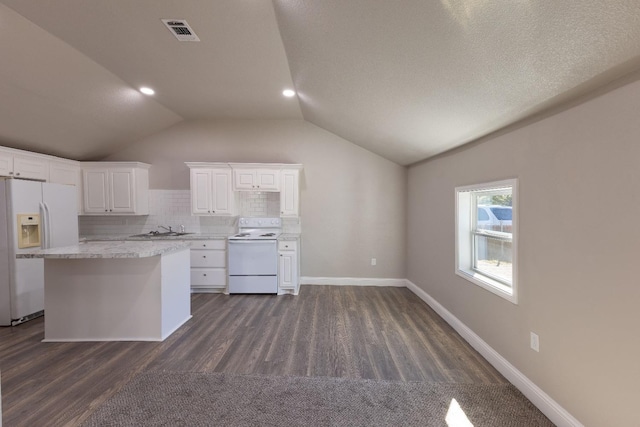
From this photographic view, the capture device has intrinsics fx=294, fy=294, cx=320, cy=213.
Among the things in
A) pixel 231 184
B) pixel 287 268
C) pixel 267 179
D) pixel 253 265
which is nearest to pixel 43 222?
pixel 231 184

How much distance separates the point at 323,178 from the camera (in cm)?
515

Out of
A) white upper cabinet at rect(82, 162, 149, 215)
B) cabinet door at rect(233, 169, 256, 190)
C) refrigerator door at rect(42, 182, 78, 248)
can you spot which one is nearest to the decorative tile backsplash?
white upper cabinet at rect(82, 162, 149, 215)

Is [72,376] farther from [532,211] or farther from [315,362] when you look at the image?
[532,211]

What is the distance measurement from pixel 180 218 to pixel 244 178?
4.80 ft

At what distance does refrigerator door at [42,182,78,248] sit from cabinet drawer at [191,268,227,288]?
1.69 meters

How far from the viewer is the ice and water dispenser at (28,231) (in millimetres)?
3463

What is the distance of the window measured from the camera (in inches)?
96.7

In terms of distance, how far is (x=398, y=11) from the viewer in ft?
5.47

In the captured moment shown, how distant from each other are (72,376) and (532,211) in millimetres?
3806

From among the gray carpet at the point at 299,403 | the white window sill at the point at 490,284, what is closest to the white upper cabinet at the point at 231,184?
the white window sill at the point at 490,284

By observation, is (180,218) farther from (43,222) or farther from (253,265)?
(43,222)

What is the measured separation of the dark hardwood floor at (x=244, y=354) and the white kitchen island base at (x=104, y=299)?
14 cm

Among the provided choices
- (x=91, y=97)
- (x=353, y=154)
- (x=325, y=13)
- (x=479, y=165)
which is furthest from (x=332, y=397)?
(x=91, y=97)

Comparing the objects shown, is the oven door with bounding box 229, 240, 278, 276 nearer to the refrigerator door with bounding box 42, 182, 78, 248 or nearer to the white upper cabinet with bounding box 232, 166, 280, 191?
the white upper cabinet with bounding box 232, 166, 280, 191
